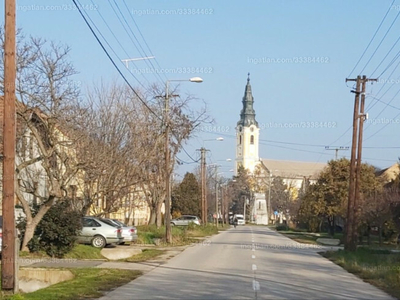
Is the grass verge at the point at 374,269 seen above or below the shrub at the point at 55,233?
below

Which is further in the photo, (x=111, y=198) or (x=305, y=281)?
(x=111, y=198)

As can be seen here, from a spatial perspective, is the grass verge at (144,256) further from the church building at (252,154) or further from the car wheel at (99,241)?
the church building at (252,154)

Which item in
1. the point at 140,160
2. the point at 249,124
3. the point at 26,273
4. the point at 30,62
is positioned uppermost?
the point at 249,124

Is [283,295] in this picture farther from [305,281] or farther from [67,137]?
[67,137]

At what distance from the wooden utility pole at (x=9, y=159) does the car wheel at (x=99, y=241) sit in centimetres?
1642

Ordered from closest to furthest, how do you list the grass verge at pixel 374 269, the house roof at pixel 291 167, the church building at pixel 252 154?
the grass verge at pixel 374 269 < the church building at pixel 252 154 < the house roof at pixel 291 167

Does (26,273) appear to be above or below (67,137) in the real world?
below

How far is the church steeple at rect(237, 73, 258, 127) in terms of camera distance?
481 ft

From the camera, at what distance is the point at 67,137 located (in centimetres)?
2852

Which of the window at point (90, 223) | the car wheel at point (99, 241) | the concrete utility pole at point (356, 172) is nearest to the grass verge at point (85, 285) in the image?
the car wheel at point (99, 241)

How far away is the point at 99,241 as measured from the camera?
3069 cm

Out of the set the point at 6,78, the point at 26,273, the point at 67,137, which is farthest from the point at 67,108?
the point at 6,78

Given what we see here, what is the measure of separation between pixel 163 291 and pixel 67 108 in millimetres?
13081

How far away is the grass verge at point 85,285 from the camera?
13680mm
